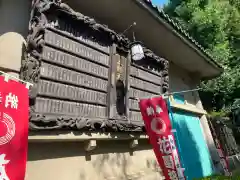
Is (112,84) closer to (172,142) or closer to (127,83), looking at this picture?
(127,83)

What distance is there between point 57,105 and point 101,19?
3.26 meters

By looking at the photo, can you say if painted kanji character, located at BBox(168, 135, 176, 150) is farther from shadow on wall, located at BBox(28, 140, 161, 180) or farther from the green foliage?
the green foliage

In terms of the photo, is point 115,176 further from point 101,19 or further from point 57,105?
point 101,19

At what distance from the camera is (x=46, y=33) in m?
4.98

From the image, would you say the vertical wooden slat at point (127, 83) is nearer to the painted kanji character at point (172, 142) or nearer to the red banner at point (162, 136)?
the red banner at point (162, 136)

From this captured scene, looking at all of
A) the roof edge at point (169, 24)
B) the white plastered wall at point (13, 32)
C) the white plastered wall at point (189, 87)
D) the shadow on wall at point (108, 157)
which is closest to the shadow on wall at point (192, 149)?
Answer: the white plastered wall at point (189, 87)

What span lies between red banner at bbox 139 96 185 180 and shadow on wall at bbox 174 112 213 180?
3.65m

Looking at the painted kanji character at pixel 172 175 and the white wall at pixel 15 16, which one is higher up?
the white wall at pixel 15 16

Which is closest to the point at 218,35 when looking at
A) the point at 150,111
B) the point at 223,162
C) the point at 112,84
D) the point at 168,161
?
the point at 223,162

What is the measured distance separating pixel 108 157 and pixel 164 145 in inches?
64.6

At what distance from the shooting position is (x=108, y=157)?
6473 mm

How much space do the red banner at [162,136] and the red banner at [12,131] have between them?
3.06 m

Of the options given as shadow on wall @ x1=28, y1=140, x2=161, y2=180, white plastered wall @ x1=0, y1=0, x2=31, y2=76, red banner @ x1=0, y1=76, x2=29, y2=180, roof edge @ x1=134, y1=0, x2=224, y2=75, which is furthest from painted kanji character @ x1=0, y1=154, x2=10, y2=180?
roof edge @ x1=134, y1=0, x2=224, y2=75

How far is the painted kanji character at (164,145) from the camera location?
5.50 m
